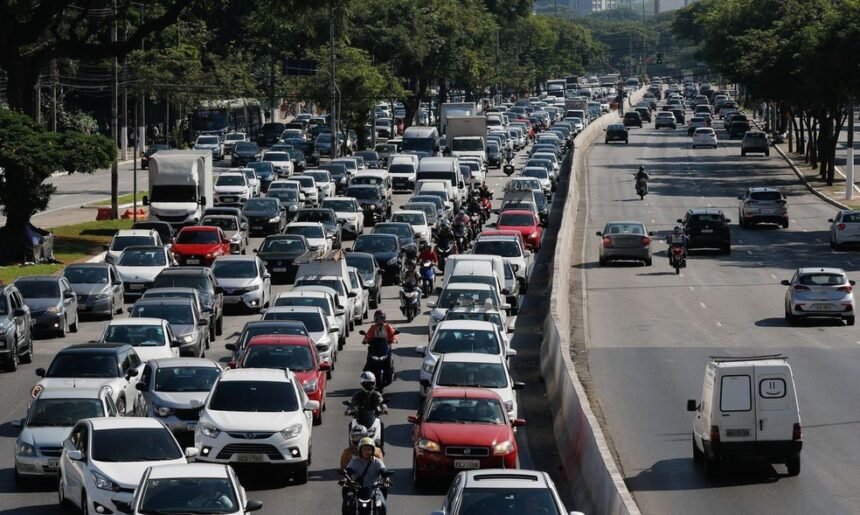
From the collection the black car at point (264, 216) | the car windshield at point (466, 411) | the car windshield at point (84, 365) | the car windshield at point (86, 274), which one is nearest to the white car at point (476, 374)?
the car windshield at point (466, 411)

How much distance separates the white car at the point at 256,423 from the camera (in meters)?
22.5

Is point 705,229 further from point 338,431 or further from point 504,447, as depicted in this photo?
point 504,447

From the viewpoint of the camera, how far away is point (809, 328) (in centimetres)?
4181

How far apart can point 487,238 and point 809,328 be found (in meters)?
10.1

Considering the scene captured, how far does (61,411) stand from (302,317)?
1049 cm

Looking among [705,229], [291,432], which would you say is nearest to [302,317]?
[291,432]

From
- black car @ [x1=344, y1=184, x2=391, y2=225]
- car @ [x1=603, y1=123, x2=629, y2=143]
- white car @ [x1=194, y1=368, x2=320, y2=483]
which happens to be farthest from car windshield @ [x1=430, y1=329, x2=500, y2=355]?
car @ [x1=603, y1=123, x2=629, y2=143]

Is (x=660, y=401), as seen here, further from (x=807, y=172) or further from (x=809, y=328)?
(x=807, y=172)

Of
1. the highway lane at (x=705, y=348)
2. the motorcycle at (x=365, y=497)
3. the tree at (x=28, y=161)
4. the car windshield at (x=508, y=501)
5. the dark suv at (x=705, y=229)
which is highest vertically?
the tree at (x=28, y=161)

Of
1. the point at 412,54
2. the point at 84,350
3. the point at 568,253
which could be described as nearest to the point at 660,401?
the point at 84,350

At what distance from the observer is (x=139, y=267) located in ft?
149

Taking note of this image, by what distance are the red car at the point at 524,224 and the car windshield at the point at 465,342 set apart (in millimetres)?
26524

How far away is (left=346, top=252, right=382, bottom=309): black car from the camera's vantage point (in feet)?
146

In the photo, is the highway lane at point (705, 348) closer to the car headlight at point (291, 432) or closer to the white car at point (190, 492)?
the car headlight at point (291, 432)
